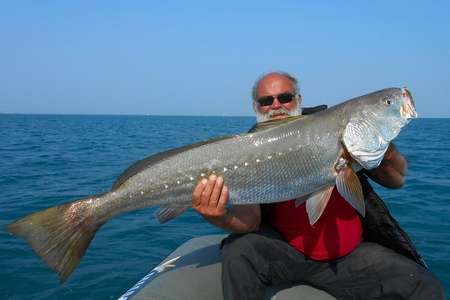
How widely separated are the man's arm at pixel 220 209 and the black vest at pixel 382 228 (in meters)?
0.38

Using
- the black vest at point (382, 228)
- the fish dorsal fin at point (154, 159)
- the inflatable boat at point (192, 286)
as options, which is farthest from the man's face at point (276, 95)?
the inflatable boat at point (192, 286)

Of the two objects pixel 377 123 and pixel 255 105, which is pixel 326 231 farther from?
pixel 255 105

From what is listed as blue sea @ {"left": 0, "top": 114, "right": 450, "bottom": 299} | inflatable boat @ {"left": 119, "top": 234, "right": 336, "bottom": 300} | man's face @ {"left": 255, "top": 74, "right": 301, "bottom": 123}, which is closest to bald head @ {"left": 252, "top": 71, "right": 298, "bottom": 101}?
man's face @ {"left": 255, "top": 74, "right": 301, "bottom": 123}

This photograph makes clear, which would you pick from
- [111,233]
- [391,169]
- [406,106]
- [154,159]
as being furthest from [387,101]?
[111,233]

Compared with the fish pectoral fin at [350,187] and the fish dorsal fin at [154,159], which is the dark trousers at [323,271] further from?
the fish dorsal fin at [154,159]

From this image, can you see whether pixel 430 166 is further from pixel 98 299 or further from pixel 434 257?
pixel 98 299

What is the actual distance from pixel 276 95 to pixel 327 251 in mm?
1693

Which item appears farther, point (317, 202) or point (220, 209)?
point (220, 209)

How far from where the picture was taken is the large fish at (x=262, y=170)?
3.75 metres

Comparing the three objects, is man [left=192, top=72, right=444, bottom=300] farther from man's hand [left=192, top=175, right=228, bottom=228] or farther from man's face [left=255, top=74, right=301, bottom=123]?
man's face [left=255, top=74, right=301, bottom=123]

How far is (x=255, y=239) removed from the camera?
14.0 feet

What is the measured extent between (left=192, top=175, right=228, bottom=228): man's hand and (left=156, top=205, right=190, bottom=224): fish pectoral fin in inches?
5.2

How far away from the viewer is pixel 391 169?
168 inches

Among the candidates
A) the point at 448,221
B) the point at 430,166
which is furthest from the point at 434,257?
the point at 430,166
